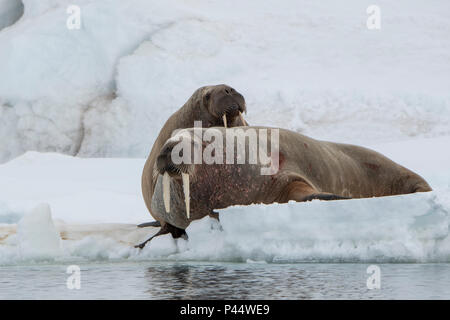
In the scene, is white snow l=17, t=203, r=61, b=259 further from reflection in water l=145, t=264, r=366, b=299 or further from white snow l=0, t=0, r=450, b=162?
white snow l=0, t=0, r=450, b=162

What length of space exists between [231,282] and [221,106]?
3105 millimetres

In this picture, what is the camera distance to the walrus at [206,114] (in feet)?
22.3

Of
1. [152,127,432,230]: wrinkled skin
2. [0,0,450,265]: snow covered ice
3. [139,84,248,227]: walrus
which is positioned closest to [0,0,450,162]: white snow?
[0,0,450,265]: snow covered ice

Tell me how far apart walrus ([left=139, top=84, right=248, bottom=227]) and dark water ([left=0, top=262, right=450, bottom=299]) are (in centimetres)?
208

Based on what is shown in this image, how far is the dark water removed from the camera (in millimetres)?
3459

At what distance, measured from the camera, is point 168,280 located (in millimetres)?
4066

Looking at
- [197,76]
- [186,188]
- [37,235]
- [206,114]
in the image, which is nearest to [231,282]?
[186,188]

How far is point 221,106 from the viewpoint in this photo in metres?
6.78

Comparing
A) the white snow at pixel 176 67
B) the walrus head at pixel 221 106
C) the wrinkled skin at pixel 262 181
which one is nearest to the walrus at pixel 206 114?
the walrus head at pixel 221 106

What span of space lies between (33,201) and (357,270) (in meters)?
5.72

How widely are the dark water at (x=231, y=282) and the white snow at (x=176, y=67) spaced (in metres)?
9.82

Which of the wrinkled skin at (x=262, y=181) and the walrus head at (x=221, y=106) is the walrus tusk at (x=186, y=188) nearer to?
the wrinkled skin at (x=262, y=181)
